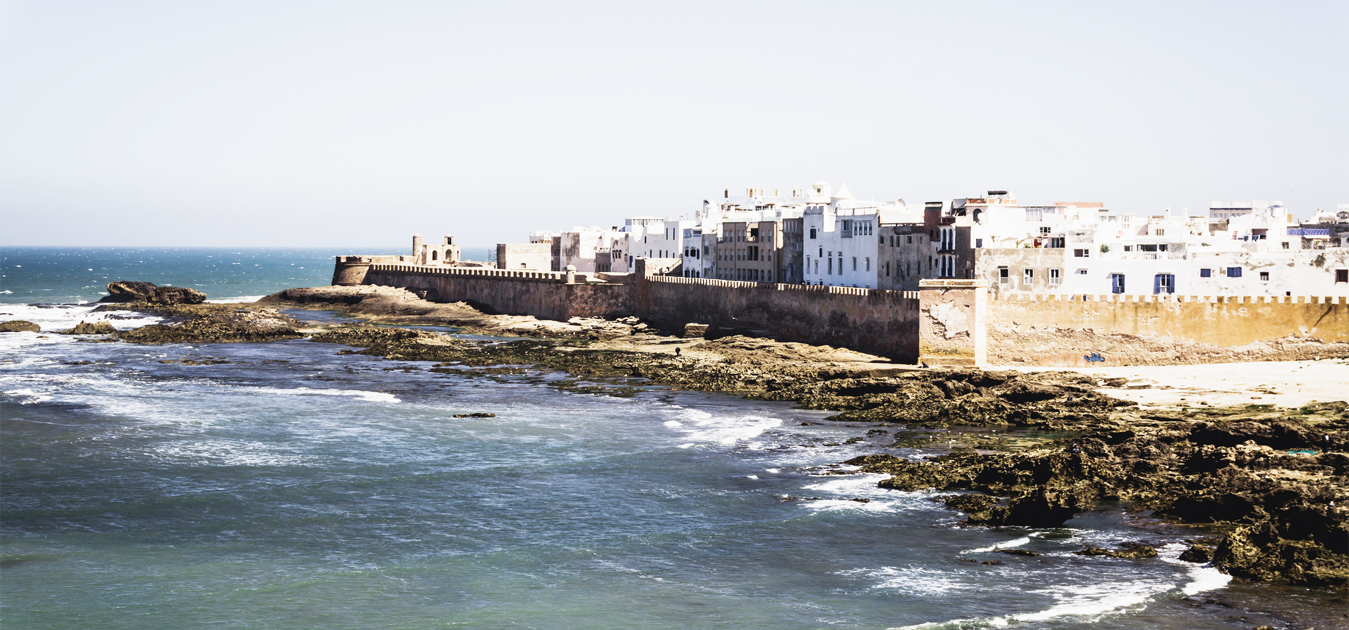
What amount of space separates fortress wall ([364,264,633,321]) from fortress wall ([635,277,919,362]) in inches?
114

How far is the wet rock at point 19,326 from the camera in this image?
76.9 m

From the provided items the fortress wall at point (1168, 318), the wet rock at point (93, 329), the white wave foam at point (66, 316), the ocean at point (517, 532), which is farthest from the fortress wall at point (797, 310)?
the white wave foam at point (66, 316)

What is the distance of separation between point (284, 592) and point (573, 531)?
6910 mm

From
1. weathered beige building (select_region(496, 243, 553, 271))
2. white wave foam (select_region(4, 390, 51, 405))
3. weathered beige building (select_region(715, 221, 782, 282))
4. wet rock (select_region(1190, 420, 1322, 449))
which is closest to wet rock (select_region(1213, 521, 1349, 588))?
wet rock (select_region(1190, 420, 1322, 449))

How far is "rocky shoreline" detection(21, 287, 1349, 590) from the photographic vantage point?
25156mm

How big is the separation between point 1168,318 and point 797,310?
18627mm

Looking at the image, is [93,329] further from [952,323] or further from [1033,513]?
[1033,513]

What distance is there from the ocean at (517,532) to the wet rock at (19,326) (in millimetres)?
34400

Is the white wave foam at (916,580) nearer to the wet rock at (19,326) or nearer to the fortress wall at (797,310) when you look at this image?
the fortress wall at (797,310)

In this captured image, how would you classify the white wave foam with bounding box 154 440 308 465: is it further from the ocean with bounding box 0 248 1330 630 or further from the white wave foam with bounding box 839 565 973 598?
the white wave foam with bounding box 839 565 973 598

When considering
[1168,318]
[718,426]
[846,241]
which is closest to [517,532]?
[718,426]

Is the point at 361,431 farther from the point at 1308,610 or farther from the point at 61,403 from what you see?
the point at 1308,610

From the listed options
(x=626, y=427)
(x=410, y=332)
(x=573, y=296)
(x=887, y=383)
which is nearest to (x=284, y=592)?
(x=626, y=427)

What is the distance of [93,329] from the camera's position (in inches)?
2955
